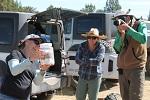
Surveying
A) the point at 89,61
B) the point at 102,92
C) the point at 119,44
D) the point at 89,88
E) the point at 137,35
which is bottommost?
the point at 102,92

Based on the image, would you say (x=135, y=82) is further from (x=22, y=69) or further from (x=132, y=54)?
(x=22, y=69)

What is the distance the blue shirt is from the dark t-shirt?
2.22 metres

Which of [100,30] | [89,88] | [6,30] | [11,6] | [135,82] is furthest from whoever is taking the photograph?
[11,6]

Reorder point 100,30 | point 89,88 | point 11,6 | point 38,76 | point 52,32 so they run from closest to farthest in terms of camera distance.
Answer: point 38,76 → point 89,88 → point 52,32 → point 100,30 → point 11,6

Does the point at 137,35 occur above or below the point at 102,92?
above

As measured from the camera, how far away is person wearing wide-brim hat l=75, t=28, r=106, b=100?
6.23 m

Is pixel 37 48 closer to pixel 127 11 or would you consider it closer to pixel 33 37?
pixel 33 37

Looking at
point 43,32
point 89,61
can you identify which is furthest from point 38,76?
point 43,32

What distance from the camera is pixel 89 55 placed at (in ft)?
20.8

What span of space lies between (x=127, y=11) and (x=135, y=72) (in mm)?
869

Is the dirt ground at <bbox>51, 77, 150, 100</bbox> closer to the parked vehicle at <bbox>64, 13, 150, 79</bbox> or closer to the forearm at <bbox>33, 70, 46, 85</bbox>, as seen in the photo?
the parked vehicle at <bbox>64, 13, 150, 79</bbox>

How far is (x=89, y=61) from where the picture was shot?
627 centimetres

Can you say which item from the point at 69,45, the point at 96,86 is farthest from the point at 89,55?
the point at 69,45

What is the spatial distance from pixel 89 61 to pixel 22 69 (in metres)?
2.50
